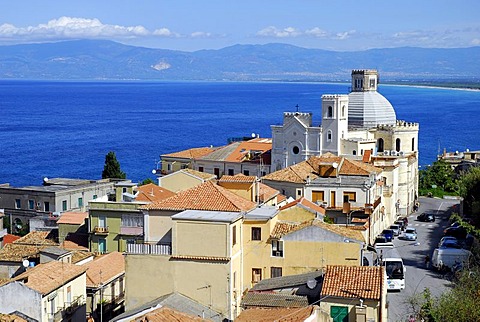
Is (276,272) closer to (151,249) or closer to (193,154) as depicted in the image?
(151,249)

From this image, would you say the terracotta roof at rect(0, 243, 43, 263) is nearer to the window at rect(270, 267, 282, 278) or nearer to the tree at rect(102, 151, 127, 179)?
the window at rect(270, 267, 282, 278)

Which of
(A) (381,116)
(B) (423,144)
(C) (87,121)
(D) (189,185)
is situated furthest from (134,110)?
(D) (189,185)

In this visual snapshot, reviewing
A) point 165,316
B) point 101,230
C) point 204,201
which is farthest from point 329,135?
point 165,316

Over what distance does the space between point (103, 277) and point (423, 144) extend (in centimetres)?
9731

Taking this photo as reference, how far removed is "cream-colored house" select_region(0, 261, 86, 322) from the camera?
2262 centimetres

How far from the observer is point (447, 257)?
3275cm

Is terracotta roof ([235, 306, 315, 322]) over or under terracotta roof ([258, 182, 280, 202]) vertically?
under

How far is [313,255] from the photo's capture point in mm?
24719

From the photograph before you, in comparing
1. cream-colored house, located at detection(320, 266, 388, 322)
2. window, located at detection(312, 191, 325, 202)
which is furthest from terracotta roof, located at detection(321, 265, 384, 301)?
window, located at detection(312, 191, 325, 202)

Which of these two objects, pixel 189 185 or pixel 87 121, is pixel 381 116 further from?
pixel 87 121

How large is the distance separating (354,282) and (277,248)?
486 cm

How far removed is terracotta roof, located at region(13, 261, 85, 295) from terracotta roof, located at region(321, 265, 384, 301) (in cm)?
798

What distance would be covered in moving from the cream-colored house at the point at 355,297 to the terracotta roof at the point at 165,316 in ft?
10.5

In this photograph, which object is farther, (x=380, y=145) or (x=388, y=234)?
(x=380, y=145)
